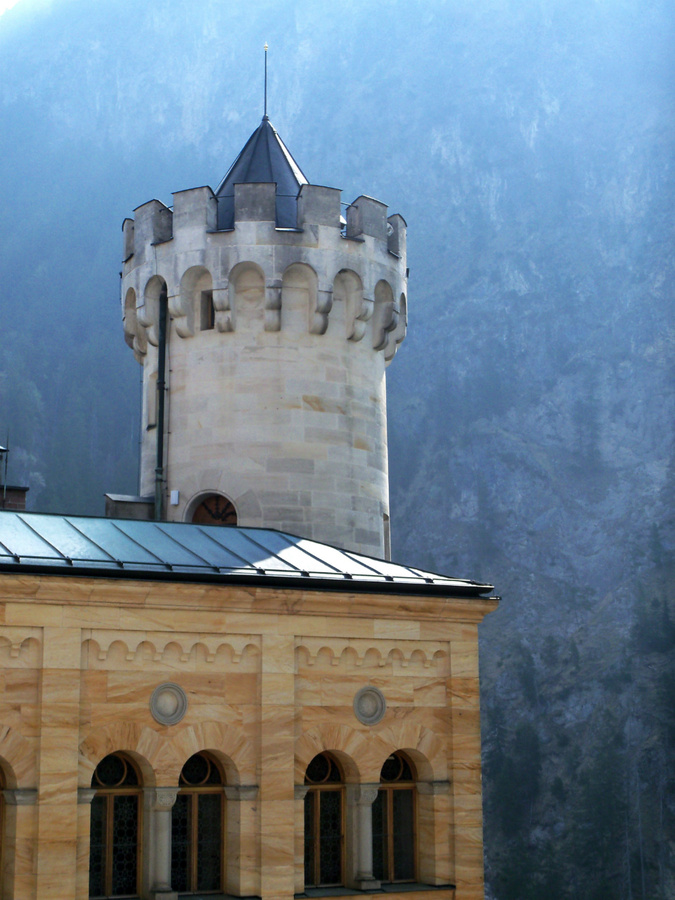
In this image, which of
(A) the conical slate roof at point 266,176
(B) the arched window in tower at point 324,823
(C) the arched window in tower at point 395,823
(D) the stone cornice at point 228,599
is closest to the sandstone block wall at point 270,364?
(A) the conical slate roof at point 266,176

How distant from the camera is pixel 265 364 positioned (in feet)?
80.3

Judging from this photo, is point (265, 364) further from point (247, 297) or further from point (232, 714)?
point (232, 714)

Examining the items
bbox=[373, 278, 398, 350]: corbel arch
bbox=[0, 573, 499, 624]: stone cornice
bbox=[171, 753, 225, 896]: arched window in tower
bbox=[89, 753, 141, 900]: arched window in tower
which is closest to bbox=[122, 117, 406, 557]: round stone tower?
bbox=[373, 278, 398, 350]: corbel arch

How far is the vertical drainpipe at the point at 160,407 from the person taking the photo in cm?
2497

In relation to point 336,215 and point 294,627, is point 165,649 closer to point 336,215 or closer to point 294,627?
point 294,627

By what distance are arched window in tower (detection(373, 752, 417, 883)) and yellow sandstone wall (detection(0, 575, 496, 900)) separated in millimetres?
227

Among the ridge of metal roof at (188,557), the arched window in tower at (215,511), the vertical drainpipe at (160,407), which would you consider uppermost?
the vertical drainpipe at (160,407)

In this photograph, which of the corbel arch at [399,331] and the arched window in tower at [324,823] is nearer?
the arched window in tower at [324,823]

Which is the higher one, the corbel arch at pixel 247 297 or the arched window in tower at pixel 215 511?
the corbel arch at pixel 247 297

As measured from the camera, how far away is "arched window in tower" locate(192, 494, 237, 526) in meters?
24.3

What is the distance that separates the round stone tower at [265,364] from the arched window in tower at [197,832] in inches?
268

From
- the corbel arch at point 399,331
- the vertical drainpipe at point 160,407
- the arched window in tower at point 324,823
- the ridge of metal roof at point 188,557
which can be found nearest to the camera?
the ridge of metal roof at point 188,557

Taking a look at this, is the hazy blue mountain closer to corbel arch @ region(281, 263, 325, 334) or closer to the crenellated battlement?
the crenellated battlement

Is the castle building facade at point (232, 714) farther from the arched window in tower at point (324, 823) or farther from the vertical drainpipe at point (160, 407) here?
the vertical drainpipe at point (160, 407)
